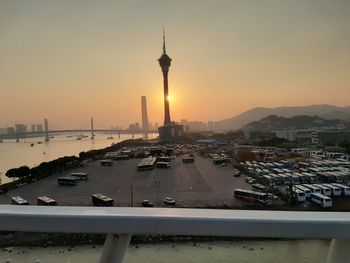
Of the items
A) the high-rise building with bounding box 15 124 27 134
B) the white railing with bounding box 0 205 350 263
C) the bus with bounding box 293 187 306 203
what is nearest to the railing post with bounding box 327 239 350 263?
the white railing with bounding box 0 205 350 263

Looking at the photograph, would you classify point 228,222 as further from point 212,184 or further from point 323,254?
point 212,184

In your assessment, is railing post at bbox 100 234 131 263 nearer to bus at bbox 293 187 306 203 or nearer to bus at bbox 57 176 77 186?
bus at bbox 293 187 306 203

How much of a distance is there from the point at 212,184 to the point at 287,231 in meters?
3.61

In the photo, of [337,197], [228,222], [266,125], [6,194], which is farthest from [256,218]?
[266,125]

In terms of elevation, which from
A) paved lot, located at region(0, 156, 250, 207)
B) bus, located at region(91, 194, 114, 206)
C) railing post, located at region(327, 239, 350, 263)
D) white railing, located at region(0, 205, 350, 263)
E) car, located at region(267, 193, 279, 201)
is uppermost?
white railing, located at region(0, 205, 350, 263)

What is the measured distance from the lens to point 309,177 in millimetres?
3818

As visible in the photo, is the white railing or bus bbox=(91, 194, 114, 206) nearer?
the white railing

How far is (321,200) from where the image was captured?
2.89 meters

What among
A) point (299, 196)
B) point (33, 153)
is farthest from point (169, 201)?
point (33, 153)

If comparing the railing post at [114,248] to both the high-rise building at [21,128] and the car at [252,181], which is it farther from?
the high-rise building at [21,128]

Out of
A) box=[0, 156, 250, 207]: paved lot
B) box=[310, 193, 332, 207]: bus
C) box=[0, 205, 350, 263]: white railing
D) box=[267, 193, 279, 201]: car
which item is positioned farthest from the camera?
box=[0, 156, 250, 207]: paved lot

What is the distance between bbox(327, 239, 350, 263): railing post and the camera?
33cm

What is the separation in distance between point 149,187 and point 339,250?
354 cm

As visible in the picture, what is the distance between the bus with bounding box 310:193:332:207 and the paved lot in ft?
2.08
